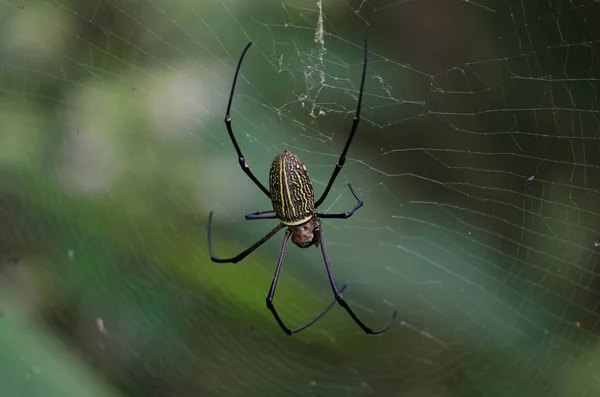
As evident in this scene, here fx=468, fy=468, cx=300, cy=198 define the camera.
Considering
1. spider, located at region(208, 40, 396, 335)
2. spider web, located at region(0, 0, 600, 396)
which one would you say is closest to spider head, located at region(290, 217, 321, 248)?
spider, located at region(208, 40, 396, 335)

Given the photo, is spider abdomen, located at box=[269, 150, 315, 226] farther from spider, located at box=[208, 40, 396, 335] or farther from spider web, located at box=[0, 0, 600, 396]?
spider web, located at box=[0, 0, 600, 396]

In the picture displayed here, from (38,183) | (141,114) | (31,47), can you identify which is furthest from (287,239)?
(31,47)

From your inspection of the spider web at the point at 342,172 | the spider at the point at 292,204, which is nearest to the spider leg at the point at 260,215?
the spider at the point at 292,204

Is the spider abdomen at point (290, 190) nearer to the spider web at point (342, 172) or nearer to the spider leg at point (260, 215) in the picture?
the spider leg at point (260, 215)

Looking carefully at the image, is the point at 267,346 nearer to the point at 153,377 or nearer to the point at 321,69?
the point at 153,377

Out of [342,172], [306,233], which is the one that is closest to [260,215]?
[306,233]

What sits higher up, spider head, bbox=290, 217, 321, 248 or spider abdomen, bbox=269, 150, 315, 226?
spider abdomen, bbox=269, 150, 315, 226
